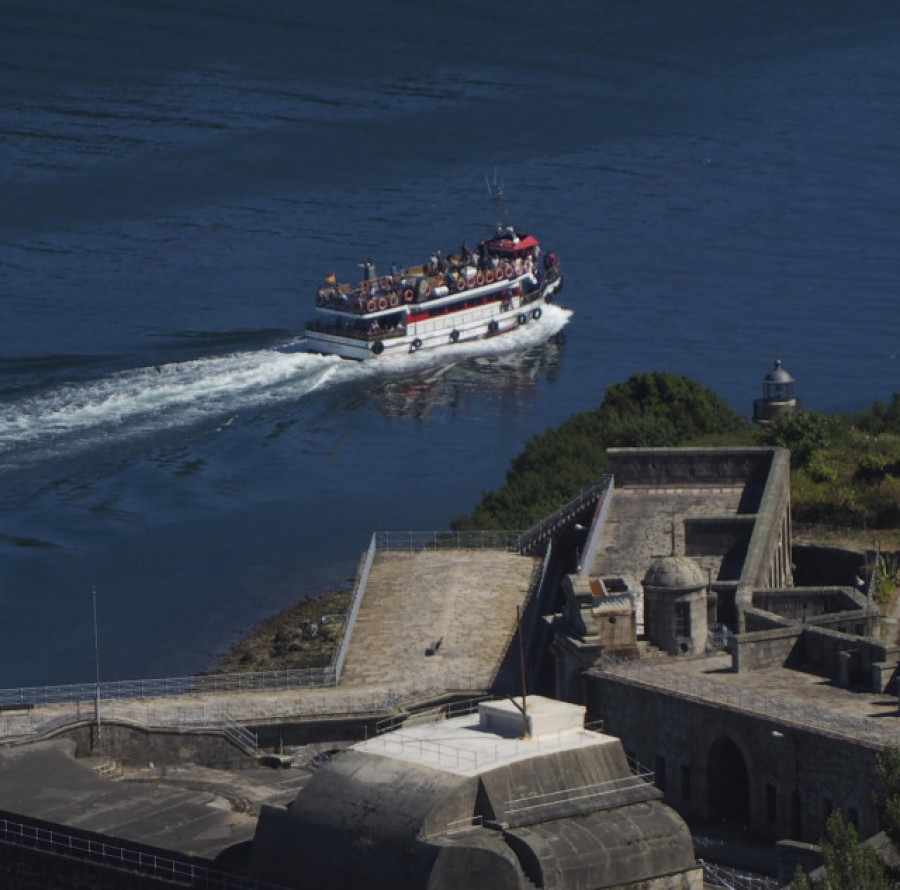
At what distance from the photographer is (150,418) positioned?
411ft

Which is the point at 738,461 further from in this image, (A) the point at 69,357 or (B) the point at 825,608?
(A) the point at 69,357

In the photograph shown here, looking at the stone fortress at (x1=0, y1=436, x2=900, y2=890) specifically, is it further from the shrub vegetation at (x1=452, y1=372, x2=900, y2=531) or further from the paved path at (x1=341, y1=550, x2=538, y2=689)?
the shrub vegetation at (x1=452, y1=372, x2=900, y2=531)

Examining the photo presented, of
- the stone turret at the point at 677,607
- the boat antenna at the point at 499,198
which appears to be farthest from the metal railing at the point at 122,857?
the boat antenna at the point at 499,198

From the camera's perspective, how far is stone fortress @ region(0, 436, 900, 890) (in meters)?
51.9

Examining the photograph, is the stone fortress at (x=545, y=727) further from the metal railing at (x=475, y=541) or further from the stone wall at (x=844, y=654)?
the metal railing at (x=475, y=541)

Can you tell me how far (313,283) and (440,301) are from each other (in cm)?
844

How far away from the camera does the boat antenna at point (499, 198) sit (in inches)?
6334

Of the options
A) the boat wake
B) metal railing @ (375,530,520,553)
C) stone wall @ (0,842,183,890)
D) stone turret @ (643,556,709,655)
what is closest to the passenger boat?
the boat wake

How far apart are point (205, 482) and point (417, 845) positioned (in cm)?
6729

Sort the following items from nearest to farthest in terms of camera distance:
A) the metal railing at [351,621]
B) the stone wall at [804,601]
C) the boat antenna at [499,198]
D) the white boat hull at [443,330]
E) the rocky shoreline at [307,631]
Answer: the stone wall at [804,601], the metal railing at [351,621], the rocky shoreline at [307,631], the white boat hull at [443,330], the boat antenna at [499,198]

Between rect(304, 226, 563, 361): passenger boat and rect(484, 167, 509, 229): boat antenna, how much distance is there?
518cm

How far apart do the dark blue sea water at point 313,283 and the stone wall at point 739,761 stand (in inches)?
1189

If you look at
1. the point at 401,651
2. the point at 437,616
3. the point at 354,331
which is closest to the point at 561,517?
the point at 437,616

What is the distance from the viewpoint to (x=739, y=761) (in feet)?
201
